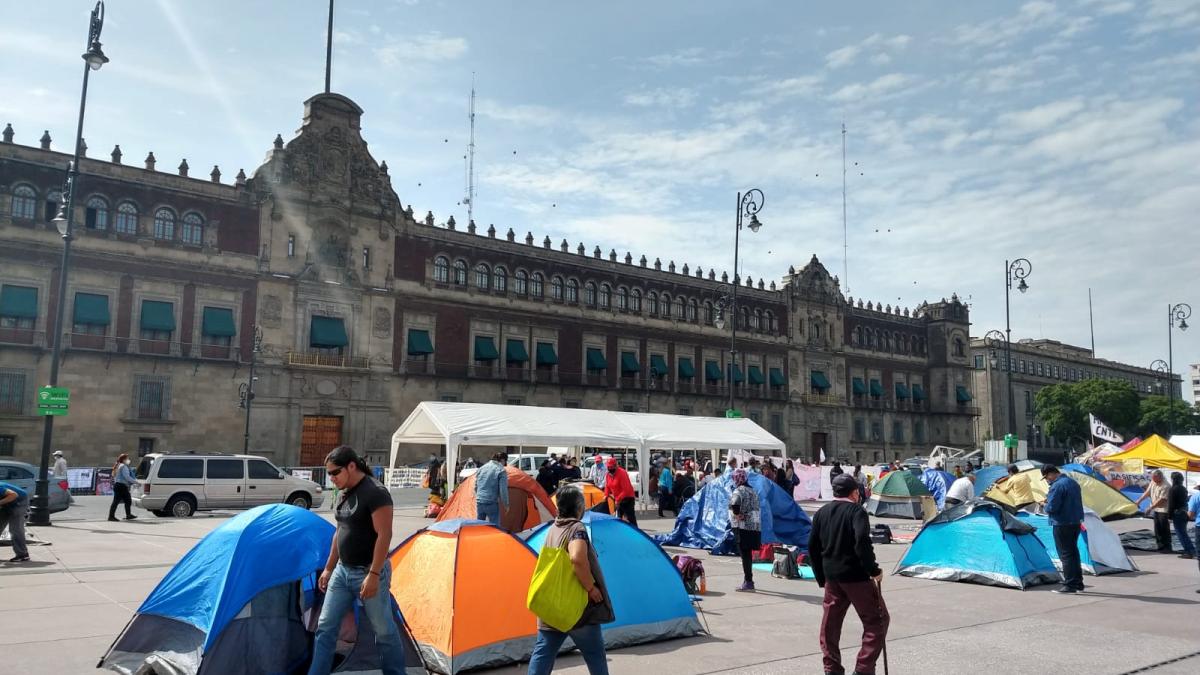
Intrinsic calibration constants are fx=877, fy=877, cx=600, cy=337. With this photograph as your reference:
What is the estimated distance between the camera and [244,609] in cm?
664

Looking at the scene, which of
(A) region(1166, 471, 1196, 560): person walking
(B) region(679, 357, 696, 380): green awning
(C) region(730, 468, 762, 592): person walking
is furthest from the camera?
(B) region(679, 357, 696, 380): green awning

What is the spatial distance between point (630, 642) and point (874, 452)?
60.1 metres

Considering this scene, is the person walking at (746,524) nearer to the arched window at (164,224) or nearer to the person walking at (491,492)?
the person walking at (491,492)

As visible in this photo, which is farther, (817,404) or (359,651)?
(817,404)

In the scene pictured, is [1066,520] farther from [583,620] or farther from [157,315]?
[157,315]

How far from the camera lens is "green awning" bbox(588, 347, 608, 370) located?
49.3 meters

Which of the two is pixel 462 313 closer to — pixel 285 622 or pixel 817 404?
pixel 817 404

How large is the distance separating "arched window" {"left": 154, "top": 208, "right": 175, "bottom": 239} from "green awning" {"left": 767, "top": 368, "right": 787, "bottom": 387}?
3711 centimetres

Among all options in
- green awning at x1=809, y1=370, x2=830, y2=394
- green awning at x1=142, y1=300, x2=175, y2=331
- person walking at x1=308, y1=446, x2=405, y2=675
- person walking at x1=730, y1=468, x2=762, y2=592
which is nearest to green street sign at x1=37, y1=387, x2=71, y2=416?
person walking at x1=730, y1=468, x2=762, y2=592

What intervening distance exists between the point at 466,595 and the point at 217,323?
109ft

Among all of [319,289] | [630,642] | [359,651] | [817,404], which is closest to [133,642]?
[359,651]

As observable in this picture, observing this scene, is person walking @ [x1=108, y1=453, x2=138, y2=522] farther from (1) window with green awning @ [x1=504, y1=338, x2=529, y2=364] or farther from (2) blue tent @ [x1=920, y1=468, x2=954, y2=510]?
(1) window with green awning @ [x1=504, y1=338, x2=529, y2=364]

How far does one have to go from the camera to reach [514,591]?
7.78 m

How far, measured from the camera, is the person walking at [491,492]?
13.0m
